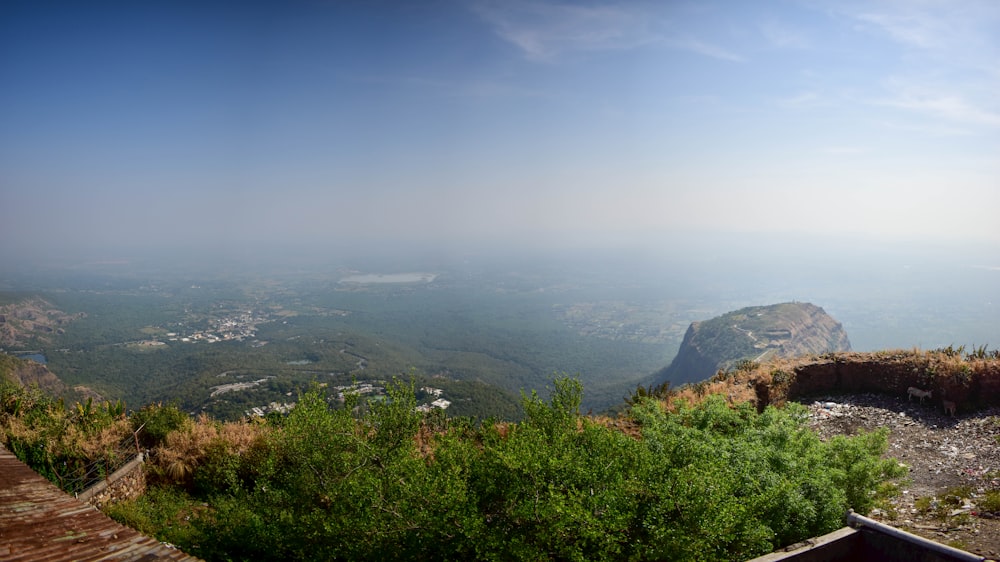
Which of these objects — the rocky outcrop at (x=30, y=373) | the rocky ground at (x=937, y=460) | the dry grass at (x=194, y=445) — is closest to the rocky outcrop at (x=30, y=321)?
the rocky outcrop at (x=30, y=373)

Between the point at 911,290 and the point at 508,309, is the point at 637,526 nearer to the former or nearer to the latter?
the point at 508,309

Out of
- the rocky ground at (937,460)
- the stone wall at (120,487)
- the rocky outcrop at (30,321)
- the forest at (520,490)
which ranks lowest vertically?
the rocky outcrop at (30,321)

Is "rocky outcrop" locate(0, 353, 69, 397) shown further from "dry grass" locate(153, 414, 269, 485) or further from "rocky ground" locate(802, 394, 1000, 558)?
"rocky ground" locate(802, 394, 1000, 558)

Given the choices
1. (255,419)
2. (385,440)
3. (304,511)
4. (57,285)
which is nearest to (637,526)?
(385,440)

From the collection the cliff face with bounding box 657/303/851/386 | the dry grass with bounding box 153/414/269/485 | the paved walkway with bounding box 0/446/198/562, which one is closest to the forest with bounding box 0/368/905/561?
the dry grass with bounding box 153/414/269/485

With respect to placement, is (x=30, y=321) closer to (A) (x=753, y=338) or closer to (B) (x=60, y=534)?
(B) (x=60, y=534)

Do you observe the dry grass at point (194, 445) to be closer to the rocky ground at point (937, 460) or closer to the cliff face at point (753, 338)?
the rocky ground at point (937, 460)
